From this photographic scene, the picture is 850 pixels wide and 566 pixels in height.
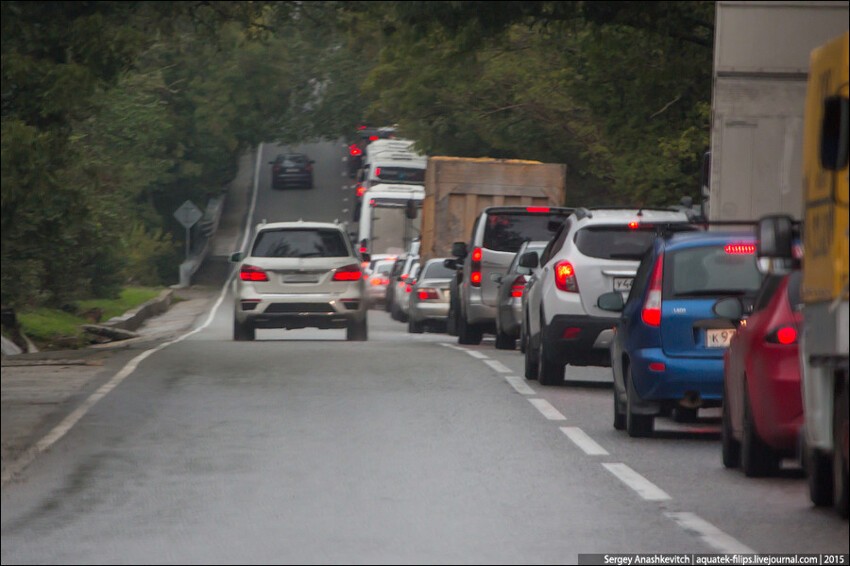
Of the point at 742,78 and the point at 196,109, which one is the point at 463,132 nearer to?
the point at 196,109

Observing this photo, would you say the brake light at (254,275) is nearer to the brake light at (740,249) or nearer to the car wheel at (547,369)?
the car wheel at (547,369)

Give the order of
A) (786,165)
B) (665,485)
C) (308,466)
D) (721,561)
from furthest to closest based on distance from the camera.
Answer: (786,165) → (308,466) → (665,485) → (721,561)

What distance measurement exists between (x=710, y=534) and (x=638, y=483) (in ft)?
6.88

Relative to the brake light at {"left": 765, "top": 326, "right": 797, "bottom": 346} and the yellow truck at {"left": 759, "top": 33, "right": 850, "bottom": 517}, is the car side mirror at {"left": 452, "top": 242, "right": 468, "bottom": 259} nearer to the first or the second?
the brake light at {"left": 765, "top": 326, "right": 797, "bottom": 346}

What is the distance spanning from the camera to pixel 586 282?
1808 cm

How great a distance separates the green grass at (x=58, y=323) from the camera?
104ft

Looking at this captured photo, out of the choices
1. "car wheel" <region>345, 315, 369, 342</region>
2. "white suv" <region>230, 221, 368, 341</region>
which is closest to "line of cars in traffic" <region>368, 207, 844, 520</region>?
"white suv" <region>230, 221, 368, 341</region>

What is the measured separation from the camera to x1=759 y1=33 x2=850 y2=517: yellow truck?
8648mm

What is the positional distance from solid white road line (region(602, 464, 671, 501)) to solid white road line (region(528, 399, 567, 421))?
3080mm

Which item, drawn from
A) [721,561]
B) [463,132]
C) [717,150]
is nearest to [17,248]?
[717,150]

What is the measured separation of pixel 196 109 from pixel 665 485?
63.6 m

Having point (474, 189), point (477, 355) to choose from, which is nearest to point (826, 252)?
point (477, 355)

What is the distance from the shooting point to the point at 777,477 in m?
11.8

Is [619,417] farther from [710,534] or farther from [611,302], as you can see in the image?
[710,534]
